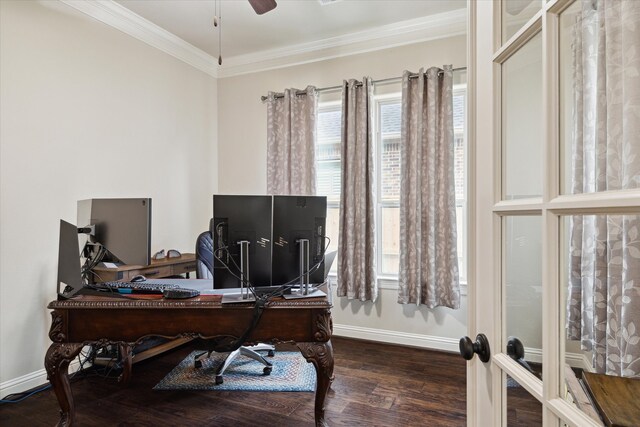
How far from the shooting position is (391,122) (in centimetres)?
357

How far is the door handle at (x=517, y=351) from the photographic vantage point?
0.76 m

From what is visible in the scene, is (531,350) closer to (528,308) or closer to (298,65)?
(528,308)

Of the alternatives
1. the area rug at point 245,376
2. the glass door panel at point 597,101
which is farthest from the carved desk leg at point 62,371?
the glass door panel at point 597,101

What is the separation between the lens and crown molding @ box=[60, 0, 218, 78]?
2.95 meters

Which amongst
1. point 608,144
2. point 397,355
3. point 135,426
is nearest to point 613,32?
point 608,144

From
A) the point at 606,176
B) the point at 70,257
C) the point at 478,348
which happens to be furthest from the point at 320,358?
the point at 606,176

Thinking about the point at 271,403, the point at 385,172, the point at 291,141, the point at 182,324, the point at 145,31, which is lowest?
the point at 271,403

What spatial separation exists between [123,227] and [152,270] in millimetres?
1122

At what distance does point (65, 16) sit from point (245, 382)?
308 cm

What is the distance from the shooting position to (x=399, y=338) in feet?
11.3

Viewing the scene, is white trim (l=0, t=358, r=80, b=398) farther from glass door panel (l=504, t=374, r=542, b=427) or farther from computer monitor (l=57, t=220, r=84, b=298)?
glass door panel (l=504, t=374, r=542, b=427)

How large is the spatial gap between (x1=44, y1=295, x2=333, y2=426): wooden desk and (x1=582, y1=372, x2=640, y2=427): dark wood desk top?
1382 mm

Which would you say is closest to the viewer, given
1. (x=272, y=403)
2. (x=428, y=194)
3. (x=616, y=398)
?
(x=616, y=398)

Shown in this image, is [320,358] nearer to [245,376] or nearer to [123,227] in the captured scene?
[245,376]
